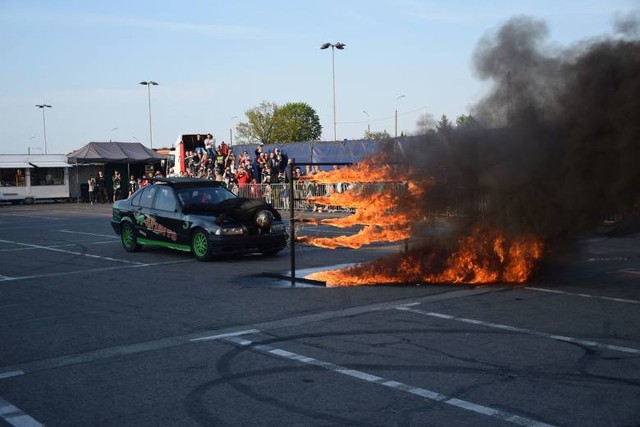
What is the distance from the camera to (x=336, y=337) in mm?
7336

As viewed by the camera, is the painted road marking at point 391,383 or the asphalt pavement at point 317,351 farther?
the asphalt pavement at point 317,351

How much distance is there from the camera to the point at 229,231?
43.9ft

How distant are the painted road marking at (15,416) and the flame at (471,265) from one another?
605 centimetres

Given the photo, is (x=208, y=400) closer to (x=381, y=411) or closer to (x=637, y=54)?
(x=381, y=411)

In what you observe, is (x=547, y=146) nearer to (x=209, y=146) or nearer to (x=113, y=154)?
(x=209, y=146)

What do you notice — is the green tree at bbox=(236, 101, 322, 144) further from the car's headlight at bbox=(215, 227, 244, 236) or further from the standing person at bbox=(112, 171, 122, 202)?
the car's headlight at bbox=(215, 227, 244, 236)

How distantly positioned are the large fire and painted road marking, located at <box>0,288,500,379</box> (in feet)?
3.14

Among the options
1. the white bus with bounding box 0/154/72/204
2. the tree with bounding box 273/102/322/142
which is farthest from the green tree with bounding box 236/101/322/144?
the white bus with bounding box 0/154/72/204

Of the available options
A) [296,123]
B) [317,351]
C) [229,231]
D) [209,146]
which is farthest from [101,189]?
[296,123]

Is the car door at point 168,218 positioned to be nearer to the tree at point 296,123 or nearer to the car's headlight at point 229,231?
the car's headlight at point 229,231

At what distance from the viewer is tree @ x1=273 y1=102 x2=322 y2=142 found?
91625 millimetres

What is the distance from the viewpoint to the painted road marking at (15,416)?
4996mm

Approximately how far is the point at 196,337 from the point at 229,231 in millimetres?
5973

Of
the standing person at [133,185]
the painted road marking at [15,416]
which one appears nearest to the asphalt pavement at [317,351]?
the painted road marking at [15,416]
